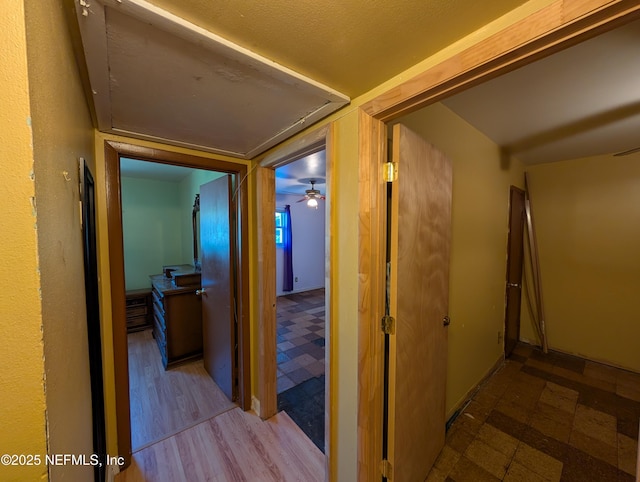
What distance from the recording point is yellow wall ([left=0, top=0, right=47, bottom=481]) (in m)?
0.37

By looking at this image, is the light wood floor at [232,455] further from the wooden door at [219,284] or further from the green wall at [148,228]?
the green wall at [148,228]

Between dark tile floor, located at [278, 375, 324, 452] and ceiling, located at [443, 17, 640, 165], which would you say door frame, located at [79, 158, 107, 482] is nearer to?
dark tile floor, located at [278, 375, 324, 452]

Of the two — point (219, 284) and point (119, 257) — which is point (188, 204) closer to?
point (219, 284)

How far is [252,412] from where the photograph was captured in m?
2.02

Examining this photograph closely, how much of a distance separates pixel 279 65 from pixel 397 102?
490mm

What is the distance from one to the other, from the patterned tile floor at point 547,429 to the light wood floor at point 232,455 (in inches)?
33.5

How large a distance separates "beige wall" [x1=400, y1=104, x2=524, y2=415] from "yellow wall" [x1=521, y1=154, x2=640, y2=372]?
3.05 ft

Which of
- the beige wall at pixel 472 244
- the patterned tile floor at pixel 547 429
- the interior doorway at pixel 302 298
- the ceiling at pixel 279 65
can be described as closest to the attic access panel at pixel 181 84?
the ceiling at pixel 279 65

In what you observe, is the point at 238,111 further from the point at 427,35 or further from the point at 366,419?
the point at 366,419

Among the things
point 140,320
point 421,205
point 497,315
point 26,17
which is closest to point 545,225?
point 497,315

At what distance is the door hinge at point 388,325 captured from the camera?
1.15 metres

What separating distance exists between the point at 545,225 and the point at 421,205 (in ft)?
9.47

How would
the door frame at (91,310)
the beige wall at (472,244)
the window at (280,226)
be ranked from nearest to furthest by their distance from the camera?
1. the door frame at (91,310)
2. the beige wall at (472,244)
3. the window at (280,226)

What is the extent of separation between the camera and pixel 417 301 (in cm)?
127
